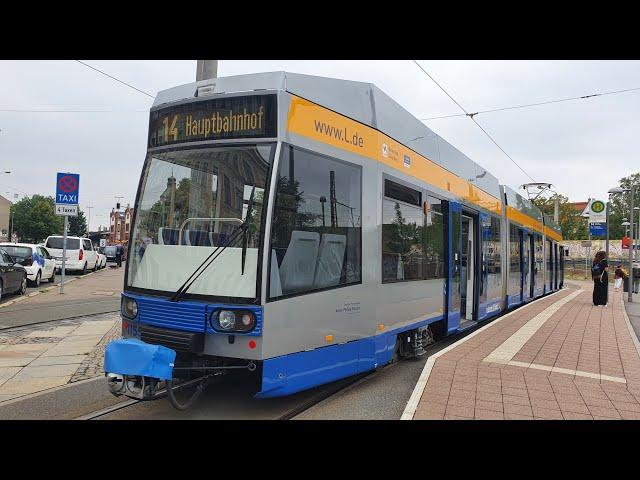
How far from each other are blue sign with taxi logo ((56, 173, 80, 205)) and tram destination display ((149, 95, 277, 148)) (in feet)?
38.4

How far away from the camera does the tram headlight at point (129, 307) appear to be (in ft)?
16.1

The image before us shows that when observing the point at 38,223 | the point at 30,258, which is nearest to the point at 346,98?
the point at 30,258

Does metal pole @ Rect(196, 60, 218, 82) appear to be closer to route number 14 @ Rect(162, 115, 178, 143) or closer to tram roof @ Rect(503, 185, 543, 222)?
route number 14 @ Rect(162, 115, 178, 143)

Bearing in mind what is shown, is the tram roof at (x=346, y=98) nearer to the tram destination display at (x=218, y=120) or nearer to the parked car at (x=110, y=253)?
the tram destination display at (x=218, y=120)

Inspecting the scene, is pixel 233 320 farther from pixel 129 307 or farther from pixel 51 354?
pixel 51 354

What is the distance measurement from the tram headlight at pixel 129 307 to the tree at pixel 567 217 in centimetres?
5458

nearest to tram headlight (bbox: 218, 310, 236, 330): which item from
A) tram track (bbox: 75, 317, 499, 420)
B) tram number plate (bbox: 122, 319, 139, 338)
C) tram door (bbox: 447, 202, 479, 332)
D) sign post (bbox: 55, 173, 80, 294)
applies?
tram track (bbox: 75, 317, 499, 420)

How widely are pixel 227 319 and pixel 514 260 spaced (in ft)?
34.5

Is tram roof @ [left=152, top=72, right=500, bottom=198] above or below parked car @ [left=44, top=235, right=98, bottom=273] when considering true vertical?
above

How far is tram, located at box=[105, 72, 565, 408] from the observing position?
4422mm

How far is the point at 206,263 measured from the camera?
4.59 meters

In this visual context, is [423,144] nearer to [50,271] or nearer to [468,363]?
[468,363]
